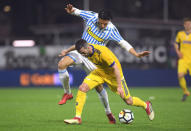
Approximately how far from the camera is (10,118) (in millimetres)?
9117

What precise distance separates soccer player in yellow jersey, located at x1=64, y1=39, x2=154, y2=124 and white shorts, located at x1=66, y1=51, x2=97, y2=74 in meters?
1.02

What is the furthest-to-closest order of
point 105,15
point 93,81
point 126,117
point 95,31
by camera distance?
point 95,31 < point 105,15 < point 126,117 < point 93,81

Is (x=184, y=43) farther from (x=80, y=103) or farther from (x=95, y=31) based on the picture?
(x=80, y=103)

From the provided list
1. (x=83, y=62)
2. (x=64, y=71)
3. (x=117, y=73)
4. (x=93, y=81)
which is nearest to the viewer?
(x=117, y=73)

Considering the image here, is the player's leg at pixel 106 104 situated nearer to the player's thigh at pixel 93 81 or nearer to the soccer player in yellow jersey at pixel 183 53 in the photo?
the player's thigh at pixel 93 81

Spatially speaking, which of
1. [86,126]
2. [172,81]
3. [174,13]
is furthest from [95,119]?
[174,13]

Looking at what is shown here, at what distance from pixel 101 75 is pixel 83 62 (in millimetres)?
1334

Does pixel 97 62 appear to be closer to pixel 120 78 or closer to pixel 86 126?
pixel 120 78

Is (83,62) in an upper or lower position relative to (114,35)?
lower

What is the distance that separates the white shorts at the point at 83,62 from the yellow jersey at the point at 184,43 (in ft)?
15.9

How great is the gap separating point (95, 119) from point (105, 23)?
186 cm

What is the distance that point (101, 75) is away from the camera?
7957 mm

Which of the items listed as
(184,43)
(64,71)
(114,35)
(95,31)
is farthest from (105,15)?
(184,43)

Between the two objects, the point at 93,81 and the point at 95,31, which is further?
the point at 95,31
